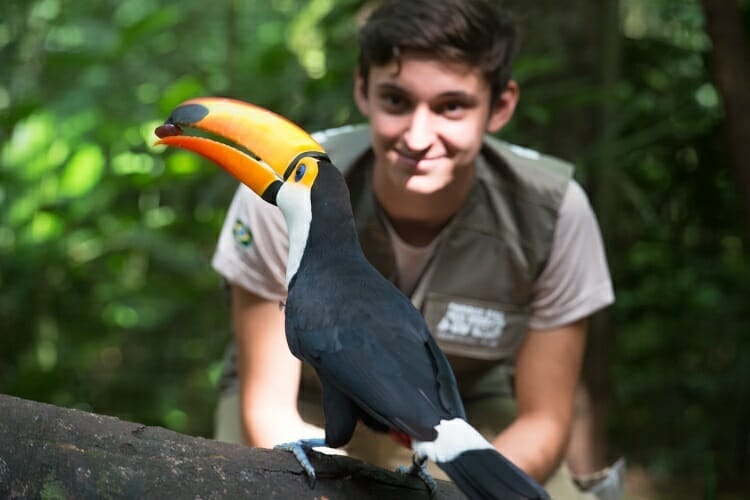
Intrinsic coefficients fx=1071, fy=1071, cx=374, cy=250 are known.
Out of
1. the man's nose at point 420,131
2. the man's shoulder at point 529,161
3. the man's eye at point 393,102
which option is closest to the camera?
the man's nose at point 420,131

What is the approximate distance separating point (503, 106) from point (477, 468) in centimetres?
152

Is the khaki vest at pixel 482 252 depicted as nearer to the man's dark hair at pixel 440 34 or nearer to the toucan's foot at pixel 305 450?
the man's dark hair at pixel 440 34

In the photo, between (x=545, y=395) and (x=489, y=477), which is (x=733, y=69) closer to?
(x=545, y=395)

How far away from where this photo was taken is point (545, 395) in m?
2.70

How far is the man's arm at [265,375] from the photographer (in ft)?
8.28

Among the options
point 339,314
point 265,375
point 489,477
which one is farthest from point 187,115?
point 265,375

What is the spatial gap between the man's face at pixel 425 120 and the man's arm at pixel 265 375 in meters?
0.46

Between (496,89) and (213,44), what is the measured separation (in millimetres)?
3464

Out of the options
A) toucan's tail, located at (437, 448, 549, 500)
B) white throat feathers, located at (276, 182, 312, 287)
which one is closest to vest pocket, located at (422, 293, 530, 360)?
white throat feathers, located at (276, 182, 312, 287)

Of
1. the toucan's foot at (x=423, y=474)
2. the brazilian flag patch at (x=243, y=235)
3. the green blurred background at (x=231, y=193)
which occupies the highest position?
the toucan's foot at (x=423, y=474)

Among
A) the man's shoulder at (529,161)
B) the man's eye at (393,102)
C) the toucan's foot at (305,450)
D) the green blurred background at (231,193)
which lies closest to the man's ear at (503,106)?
the man's shoulder at (529,161)

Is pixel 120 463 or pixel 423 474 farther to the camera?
pixel 423 474

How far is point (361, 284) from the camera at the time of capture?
65.1 inches

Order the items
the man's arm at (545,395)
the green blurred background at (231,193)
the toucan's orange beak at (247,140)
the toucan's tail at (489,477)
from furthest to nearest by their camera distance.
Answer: the green blurred background at (231,193), the man's arm at (545,395), the toucan's orange beak at (247,140), the toucan's tail at (489,477)
